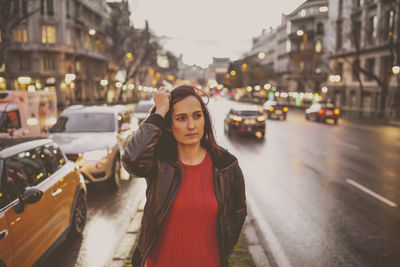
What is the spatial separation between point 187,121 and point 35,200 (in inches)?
98.9

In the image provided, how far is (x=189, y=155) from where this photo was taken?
8.41ft

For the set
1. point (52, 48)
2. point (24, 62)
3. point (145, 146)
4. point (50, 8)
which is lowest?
point (145, 146)

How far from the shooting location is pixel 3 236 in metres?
3.58

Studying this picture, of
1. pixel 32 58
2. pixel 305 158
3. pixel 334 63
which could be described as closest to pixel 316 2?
pixel 334 63

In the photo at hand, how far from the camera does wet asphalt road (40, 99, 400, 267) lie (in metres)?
5.46

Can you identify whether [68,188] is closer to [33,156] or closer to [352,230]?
[33,156]

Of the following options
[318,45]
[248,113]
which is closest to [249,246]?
[248,113]

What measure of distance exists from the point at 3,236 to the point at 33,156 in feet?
5.28

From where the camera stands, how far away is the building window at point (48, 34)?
46.9 meters

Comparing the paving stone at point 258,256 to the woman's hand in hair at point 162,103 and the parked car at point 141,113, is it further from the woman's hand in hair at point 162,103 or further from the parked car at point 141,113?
the parked car at point 141,113

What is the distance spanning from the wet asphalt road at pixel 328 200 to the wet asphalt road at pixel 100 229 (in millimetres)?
2533

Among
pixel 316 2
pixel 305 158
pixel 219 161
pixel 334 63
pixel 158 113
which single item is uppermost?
pixel 316 2

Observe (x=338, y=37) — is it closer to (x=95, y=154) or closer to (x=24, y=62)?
(x=24, y=62)

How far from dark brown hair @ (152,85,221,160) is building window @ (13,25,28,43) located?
49483 millimetres
